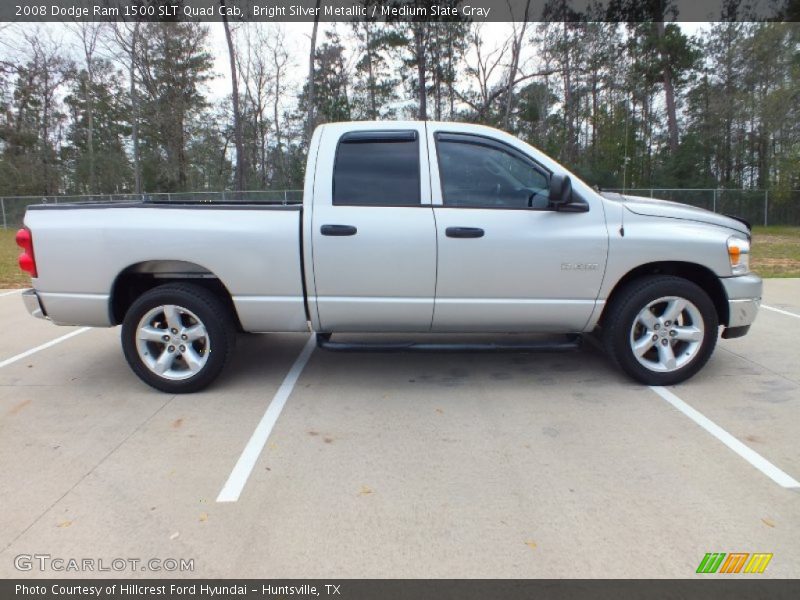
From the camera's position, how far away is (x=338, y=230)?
4074mm

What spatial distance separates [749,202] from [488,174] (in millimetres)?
24437

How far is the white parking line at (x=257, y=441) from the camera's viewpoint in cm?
301

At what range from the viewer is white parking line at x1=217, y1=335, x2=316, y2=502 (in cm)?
301

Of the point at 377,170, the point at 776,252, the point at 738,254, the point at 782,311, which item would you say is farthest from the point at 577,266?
the point at 776,252

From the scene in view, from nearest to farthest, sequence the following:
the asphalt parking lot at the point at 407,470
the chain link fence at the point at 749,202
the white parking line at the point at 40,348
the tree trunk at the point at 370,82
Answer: the asphalt parking lot at the point at 407,470, the white parking line at the point at 40,348, the chain link fence at the point at 749,202, the tree trunk at the point at 370,82

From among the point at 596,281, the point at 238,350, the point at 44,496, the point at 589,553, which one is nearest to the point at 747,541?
the point at 589,553

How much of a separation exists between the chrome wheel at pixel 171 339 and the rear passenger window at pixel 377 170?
1.51 meters

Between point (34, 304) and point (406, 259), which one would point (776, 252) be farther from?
point (34, 304)

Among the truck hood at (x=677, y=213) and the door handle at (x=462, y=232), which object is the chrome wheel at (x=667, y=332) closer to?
the truck hood at (x=677, y=213)

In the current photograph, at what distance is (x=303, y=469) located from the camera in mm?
3211

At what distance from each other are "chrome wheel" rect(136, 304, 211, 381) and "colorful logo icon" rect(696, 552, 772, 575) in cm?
352

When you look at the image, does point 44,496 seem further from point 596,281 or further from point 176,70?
point 176,70

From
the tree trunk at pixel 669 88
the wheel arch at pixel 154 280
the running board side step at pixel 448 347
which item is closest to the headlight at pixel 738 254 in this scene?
the running board side step at pixel 448 347
